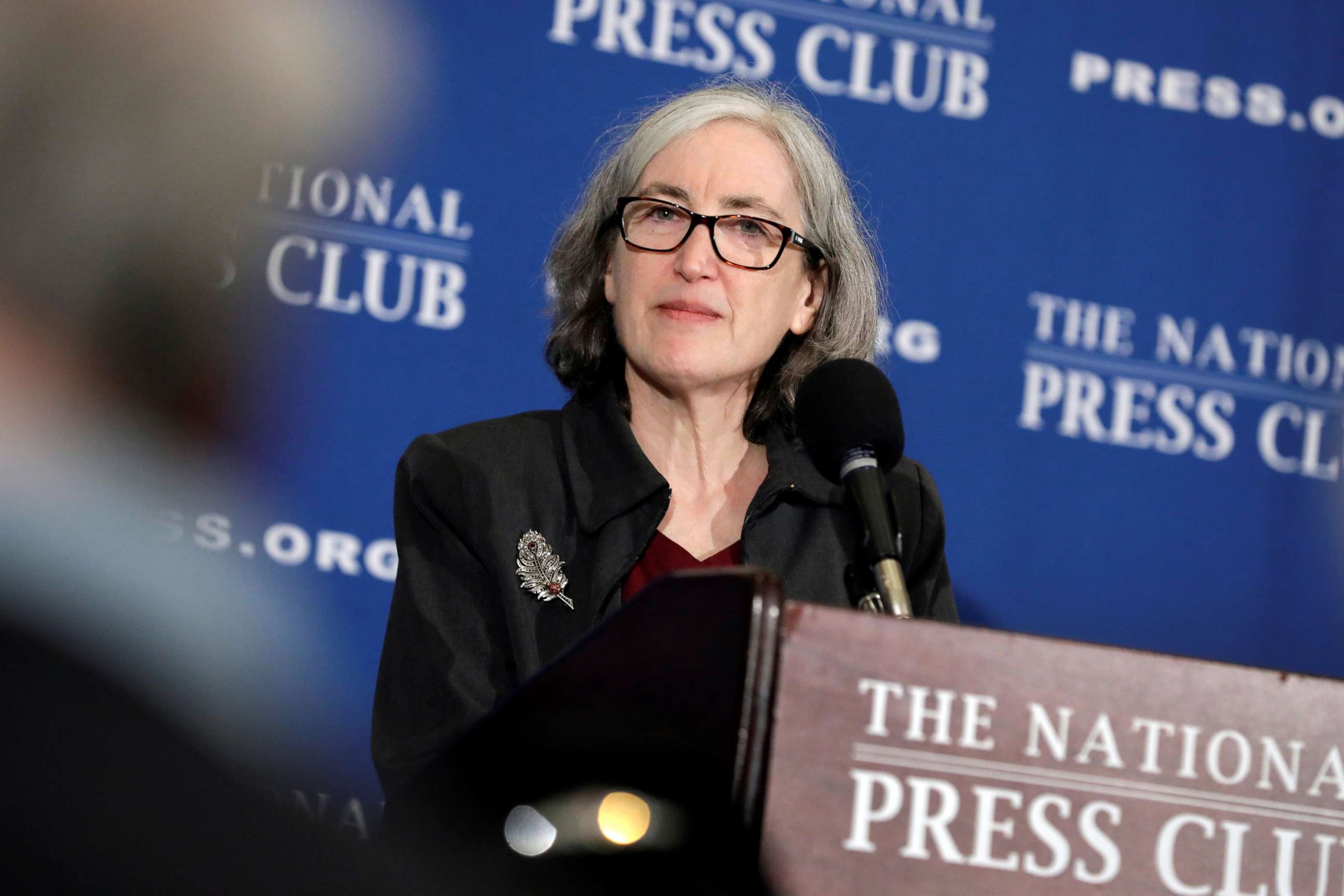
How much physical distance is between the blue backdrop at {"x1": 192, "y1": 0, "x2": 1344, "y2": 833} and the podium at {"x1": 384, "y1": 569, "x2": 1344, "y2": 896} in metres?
1.64

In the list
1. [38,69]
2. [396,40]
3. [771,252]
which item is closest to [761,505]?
[771,252]

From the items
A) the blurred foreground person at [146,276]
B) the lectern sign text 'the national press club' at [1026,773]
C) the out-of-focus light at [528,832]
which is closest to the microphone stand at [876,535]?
the lectern sign text 'the national press club' at [1026,773]

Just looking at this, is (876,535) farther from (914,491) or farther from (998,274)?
(998,274)

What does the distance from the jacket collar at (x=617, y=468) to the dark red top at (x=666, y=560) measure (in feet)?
0.21

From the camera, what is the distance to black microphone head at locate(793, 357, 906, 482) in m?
1.38

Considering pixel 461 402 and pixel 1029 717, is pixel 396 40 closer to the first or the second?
pixel 461 402

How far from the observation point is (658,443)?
1958 millimetres

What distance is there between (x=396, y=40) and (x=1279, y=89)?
1745mm

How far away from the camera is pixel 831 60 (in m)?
2.66

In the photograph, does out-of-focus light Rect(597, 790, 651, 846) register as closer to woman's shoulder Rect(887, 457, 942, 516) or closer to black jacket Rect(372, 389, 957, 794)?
black jacket Rect(372, 389, 957, 794)

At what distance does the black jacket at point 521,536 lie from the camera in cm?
166

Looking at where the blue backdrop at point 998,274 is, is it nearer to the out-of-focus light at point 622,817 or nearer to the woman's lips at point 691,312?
the woman's lips at point 691,312

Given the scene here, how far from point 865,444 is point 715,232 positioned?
0.61 meters

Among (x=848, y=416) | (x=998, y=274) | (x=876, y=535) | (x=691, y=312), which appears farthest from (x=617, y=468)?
(x=998, y=274)
